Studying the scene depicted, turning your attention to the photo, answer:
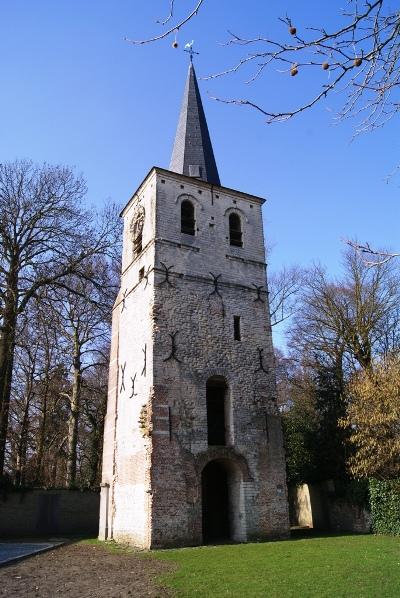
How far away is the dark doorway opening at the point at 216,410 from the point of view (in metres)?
15.2

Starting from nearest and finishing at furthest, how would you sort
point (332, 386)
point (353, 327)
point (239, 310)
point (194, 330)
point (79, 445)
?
1. point (194, 330)
2. point (239, 310)
3. point (332, 386)
4. point (353, 327)
5. point (79, 445)

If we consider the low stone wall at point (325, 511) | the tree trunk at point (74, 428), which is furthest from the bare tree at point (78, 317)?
the low stone wall at point (325, 511)

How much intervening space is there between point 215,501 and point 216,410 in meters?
2.78

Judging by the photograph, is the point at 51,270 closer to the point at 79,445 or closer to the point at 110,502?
the point at 110,502

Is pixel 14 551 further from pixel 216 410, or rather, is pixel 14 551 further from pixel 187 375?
pixel 216 410

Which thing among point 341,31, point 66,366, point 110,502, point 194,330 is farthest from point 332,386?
point 341,31

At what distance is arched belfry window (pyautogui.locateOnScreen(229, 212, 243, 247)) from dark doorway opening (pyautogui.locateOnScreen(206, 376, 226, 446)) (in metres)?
5.29

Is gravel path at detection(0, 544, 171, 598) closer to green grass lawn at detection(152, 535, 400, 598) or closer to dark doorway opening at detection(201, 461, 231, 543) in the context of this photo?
green grass lawn at detection(152, 535, 400, 598)

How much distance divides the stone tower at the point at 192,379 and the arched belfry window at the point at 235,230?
38mm

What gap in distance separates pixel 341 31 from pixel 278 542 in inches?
507

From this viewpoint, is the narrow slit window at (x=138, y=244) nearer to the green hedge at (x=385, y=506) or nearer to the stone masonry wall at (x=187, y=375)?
the stone masonry wall at (x=187, y=375)

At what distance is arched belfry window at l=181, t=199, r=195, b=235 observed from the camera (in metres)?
17.3

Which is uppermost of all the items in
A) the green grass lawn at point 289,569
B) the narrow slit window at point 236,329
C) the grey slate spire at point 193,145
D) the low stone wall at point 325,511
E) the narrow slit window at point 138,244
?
the grey slate spire at point 193,145

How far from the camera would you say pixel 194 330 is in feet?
→ 50.5
